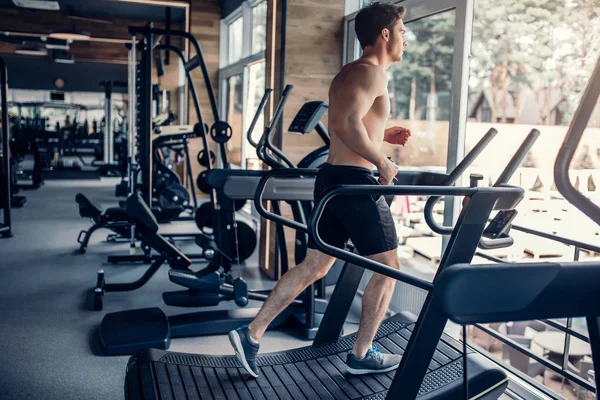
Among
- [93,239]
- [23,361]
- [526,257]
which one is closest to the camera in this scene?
[23,361]

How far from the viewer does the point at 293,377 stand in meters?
2.61

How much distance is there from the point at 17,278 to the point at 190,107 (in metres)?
5.97

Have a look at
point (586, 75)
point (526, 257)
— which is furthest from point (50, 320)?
point (586, 75)

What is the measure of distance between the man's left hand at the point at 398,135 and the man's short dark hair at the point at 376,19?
397 mm

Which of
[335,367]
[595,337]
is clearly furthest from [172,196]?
[595,337]

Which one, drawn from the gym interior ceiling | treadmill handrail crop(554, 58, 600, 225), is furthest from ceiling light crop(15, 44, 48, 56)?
treadmill handrail crop(554, 58, 600, 225)

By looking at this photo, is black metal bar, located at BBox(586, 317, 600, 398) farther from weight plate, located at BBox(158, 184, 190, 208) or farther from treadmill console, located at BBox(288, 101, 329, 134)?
weight plate, located at BBox(158, 184, 190, 208)

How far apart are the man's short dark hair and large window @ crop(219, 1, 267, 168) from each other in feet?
16.0

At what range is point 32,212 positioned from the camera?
8.27 metres

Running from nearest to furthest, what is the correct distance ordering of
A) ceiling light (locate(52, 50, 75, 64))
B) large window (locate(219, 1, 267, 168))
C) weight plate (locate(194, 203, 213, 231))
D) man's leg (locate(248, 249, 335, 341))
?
man's leg (locate(248, 249, 335, 341)) < weight plate (locate(194, 203, 213, 231)) < large window (locate(219, 1, 267, 168)) < ceiling light (locate(52, 50, 75, 64))

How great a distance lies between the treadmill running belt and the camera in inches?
94.6

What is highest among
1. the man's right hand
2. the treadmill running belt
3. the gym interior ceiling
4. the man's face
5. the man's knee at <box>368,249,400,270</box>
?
the gym interior ceiling

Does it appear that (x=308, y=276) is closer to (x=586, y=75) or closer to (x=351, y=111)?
(x=351, y=111)

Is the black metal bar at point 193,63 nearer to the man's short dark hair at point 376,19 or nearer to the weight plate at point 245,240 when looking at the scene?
the weight plate at point 245,240
